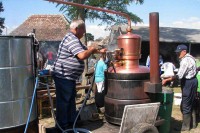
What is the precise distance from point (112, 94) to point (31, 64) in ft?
4.71

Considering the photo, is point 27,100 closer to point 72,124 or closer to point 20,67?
point 20,67

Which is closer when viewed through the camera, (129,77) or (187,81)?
(129,77)

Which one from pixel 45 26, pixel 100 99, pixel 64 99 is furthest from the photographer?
pixel 45 26

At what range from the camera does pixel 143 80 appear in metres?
4.07

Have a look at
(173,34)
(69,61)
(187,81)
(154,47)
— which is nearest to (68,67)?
(69,61)

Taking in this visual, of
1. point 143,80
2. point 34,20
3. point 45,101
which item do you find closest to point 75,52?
point 143,80

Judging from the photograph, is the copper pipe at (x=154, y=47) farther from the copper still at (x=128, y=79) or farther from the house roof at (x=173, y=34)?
the house roof at (x=173, y=34)

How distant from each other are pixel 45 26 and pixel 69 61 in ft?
86.4

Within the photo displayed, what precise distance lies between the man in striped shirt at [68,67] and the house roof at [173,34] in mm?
11189

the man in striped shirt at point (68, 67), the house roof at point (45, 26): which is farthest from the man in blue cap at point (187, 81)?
the house roof at point (45, 26)

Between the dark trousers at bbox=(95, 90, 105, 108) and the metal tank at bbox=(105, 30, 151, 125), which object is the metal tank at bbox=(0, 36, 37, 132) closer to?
the metal tank at bbox=(105, 30, 151, 125)

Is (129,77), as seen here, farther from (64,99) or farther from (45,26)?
(45,26)

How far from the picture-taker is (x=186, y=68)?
5.47 metres

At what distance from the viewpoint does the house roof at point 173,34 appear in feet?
52.4
